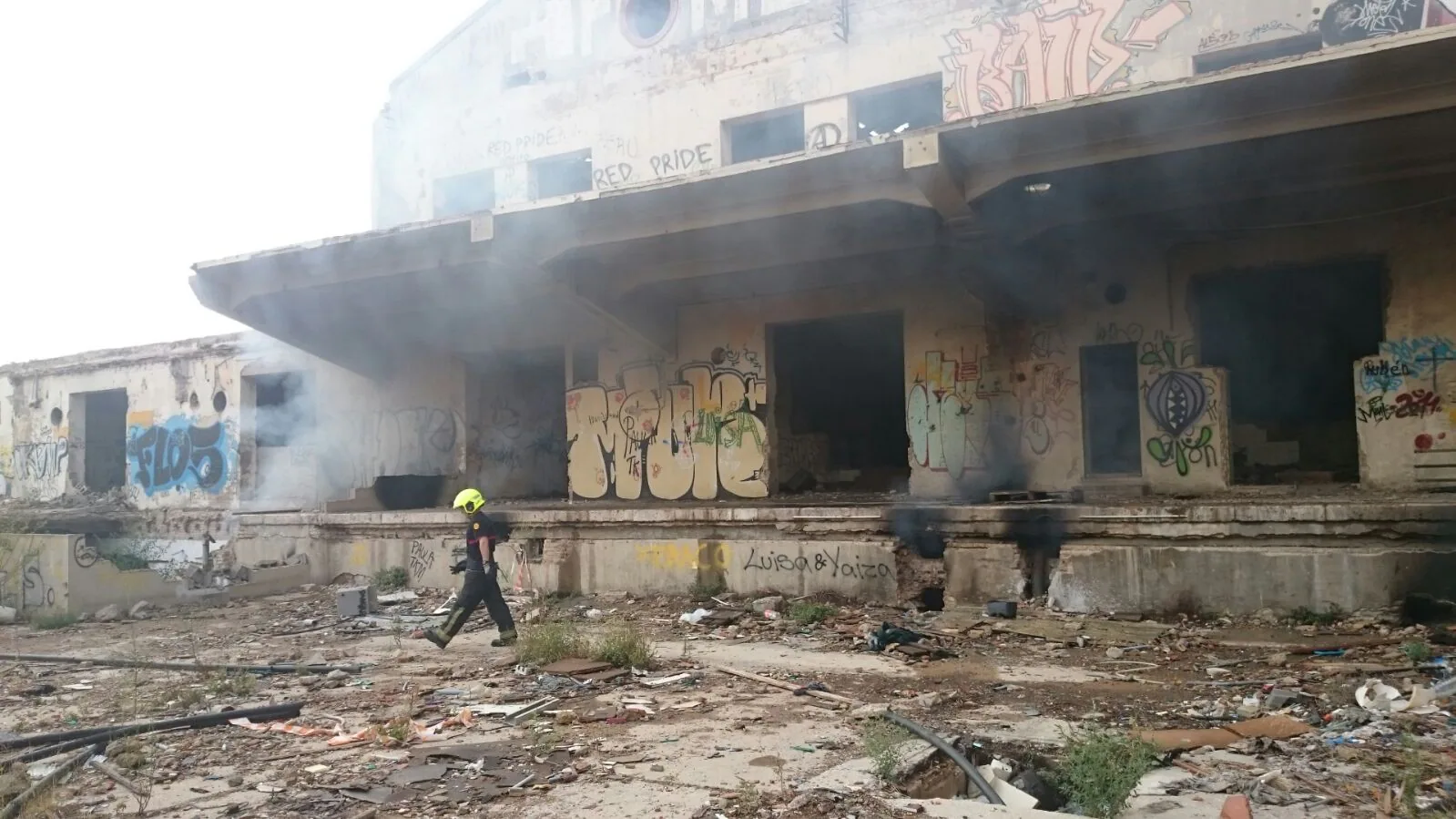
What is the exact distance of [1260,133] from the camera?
29.8 ft

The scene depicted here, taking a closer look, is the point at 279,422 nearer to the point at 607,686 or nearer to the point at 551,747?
the point at 607,686

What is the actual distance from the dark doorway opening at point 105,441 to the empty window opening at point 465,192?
8536 mm

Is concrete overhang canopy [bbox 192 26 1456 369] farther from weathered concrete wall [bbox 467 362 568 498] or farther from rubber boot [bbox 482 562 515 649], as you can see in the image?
rubber boot [bbox 482 562 515 649]

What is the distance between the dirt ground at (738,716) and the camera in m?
4.77

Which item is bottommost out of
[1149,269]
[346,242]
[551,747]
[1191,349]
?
[551,747]

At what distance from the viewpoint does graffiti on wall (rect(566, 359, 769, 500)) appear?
14.4 metres

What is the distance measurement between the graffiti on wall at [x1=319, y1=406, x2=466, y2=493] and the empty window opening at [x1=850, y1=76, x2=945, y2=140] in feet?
27.6

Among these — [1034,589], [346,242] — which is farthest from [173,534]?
[1034,589]

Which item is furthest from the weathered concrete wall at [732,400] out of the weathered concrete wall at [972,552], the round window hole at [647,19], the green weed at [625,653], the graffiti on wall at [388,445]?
the green weed at [625,653]

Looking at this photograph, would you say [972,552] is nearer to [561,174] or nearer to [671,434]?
[671,434]

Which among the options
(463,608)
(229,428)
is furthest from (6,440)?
(463,608)

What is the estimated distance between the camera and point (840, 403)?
61.5 feet

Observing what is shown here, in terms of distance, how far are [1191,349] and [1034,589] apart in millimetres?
3773

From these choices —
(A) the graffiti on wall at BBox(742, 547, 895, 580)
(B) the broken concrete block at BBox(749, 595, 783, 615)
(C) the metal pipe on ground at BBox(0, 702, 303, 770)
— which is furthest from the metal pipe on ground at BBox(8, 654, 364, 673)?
(A) the graffiti on wall at BBox(742, 547, 895, 580)
